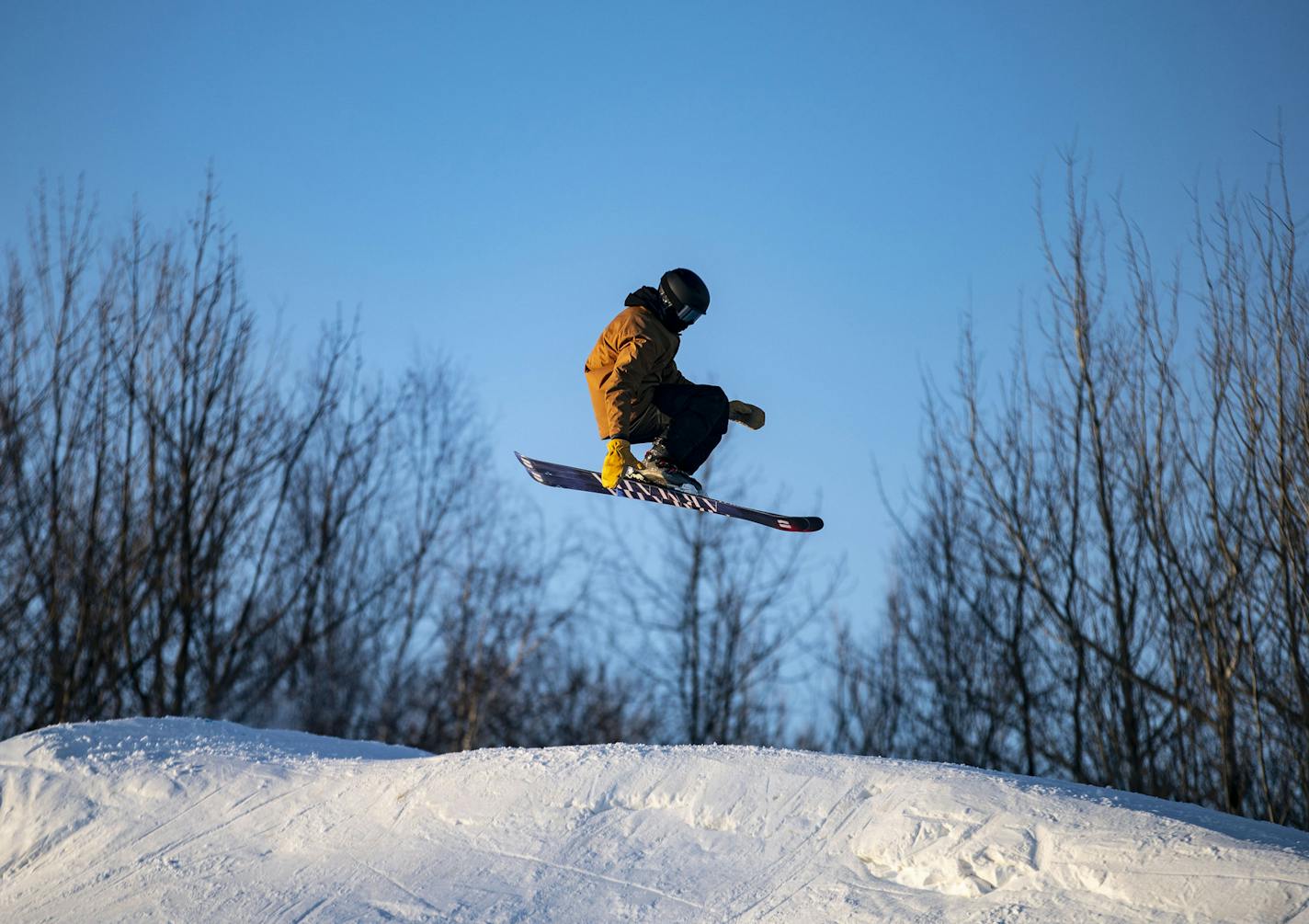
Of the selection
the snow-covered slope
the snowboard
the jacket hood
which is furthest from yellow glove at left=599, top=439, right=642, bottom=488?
the snow-covered slope

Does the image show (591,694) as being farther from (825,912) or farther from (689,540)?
(825,912)

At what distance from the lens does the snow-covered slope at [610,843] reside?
15.2 ft

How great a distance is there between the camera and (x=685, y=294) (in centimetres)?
586

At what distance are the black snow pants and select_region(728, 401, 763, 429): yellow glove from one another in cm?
19

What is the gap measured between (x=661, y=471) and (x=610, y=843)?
1.87 meters

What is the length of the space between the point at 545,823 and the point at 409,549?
15.2 metres

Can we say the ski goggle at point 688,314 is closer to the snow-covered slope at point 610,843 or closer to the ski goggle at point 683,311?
the ski goggle at point 683,311

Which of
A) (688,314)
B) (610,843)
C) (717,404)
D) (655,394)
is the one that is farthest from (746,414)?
(610,843)

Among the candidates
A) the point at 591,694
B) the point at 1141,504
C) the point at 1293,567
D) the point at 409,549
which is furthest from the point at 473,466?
the point at 1293,567

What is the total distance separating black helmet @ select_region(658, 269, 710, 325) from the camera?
586 centimetres

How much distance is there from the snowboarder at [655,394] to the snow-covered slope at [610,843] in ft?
4.91

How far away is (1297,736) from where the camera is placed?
934cm

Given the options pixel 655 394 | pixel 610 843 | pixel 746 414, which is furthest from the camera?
pixel 746 414

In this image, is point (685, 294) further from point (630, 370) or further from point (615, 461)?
point (615, 461)
